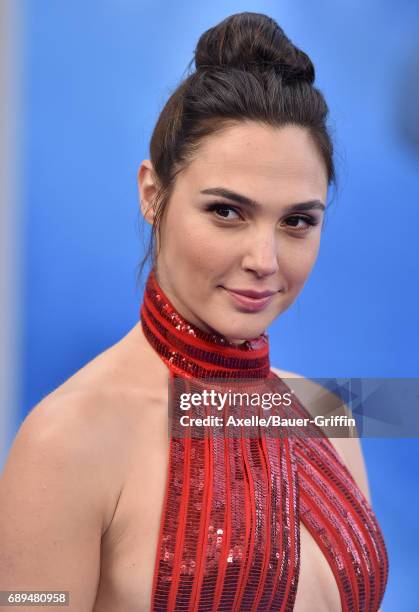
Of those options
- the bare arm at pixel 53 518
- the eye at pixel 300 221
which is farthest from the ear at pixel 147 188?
the bare arm at pixel 53 518

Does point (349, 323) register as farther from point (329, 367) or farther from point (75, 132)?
point (75, 132)

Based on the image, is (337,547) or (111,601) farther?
(337,547)

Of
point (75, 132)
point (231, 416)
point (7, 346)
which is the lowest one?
point (231, 416)

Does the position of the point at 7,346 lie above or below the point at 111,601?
above

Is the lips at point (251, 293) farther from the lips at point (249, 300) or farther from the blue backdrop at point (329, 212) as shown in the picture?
the blue backdrop at point (329, 212)

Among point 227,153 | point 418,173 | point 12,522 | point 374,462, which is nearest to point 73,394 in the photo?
point 12,522

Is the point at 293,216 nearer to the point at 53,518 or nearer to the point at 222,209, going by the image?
the point at 222,209

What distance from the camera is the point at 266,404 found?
1.53m

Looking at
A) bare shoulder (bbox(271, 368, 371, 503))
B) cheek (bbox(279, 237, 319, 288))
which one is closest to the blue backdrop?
bare shoulder (bbox(271, 368, 371, 503))

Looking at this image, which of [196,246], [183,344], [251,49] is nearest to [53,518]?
[183,344]

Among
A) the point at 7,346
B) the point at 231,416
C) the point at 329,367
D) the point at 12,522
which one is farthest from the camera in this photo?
the point at 329,367

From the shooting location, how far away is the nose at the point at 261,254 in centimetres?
132

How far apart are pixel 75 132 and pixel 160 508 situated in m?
0.92

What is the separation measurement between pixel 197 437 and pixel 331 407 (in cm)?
39
